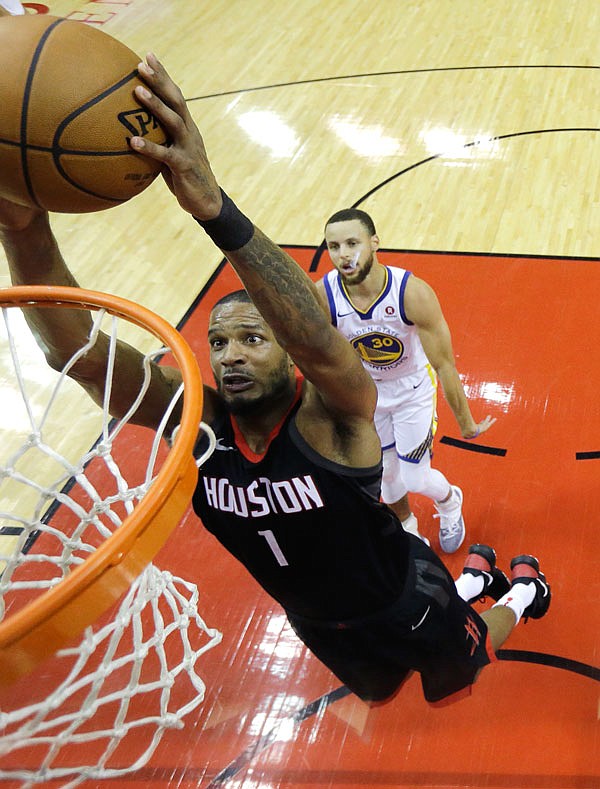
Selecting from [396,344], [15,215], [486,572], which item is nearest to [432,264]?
[396,344]

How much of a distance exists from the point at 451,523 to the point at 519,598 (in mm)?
653

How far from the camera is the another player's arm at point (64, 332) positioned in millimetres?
2334

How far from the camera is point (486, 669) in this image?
12.5 feet

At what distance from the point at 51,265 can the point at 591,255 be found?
15.9 feet

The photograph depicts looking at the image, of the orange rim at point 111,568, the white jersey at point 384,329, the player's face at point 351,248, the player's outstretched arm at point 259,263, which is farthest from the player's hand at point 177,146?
the white jersey at point 384,329

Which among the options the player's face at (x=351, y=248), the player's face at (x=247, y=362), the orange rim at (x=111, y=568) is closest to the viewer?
the orange rim at (x=111, y=568)

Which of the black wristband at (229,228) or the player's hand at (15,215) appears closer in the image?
the black wristband at (229,228)

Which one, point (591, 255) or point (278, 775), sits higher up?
point (278, 775)

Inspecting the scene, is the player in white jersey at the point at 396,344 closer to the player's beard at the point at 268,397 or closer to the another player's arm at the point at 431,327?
the another player's arm at the point at 431,327

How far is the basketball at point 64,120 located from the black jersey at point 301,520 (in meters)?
0.92

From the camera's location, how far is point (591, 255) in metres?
6.31

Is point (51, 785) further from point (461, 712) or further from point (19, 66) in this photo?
point (19, 66)

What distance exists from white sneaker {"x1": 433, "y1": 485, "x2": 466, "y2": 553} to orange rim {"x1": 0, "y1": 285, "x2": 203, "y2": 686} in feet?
7.93

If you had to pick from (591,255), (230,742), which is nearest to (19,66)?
(230,742)
